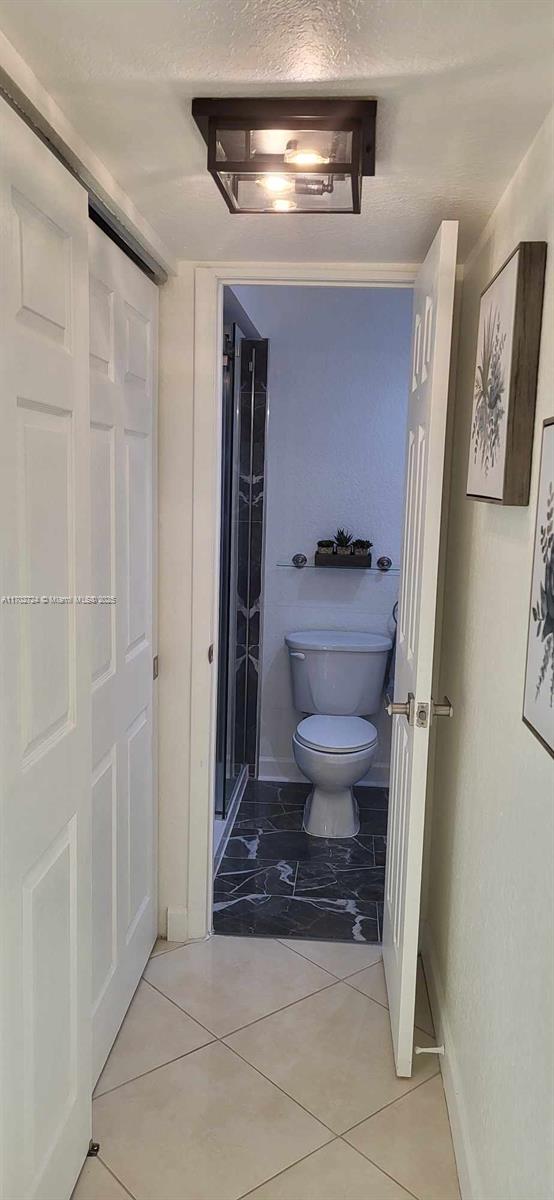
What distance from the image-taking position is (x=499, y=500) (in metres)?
1.49

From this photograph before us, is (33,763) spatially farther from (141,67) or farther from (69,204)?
(141,67)

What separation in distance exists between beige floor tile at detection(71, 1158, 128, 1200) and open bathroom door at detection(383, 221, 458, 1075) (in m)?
0.72

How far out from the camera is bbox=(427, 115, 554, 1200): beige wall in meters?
1.25

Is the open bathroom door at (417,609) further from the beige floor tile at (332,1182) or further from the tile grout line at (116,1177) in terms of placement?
the tile grout line at (116,1177)

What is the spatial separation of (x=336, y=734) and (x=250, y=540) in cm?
100

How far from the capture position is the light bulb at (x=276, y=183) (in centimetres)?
156

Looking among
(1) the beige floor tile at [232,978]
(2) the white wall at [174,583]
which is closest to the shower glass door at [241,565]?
(2) the white wall at [174,583]

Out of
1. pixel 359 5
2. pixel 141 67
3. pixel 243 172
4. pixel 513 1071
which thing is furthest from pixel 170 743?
pixel 359 5

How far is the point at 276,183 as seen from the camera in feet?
5.16

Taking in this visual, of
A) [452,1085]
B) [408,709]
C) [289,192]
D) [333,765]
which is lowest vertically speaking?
[452,1085]

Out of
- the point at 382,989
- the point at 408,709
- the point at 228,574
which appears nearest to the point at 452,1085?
the point at 382,989

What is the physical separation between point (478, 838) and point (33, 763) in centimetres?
94

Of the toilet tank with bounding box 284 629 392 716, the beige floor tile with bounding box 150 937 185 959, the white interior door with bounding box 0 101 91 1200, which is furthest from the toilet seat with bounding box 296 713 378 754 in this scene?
the white interior door with bounding box 0 101 91 1200

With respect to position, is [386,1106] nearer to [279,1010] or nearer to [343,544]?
[279,1010]
